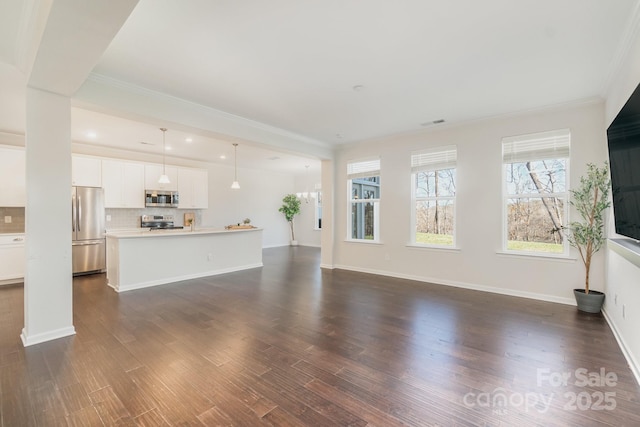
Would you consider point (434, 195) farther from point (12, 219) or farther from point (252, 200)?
point (12, 219)

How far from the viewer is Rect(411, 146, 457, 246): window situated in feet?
16.9

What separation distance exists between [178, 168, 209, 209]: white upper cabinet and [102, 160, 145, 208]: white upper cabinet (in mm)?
997

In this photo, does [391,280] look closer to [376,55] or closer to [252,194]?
[376,55]

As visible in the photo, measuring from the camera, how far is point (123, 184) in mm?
6691

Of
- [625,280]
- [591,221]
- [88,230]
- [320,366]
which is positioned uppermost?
[591,221]

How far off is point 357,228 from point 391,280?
60.7 inches

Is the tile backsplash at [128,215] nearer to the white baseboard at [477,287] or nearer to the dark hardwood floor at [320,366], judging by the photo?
the dark hardwood floor at [320,366]

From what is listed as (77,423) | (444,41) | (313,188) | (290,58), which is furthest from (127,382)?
(313,188)

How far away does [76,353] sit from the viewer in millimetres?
2646

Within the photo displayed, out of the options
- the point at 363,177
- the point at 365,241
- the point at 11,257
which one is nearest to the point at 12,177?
the point at 11,257

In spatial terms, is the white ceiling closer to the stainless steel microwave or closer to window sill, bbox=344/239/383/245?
window sill, bbox=344/239/383/245

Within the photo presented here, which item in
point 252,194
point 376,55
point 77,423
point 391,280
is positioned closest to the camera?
point 77,423

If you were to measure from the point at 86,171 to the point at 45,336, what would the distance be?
4475 millimetres

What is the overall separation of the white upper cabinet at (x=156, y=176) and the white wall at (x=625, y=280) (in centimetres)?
836
